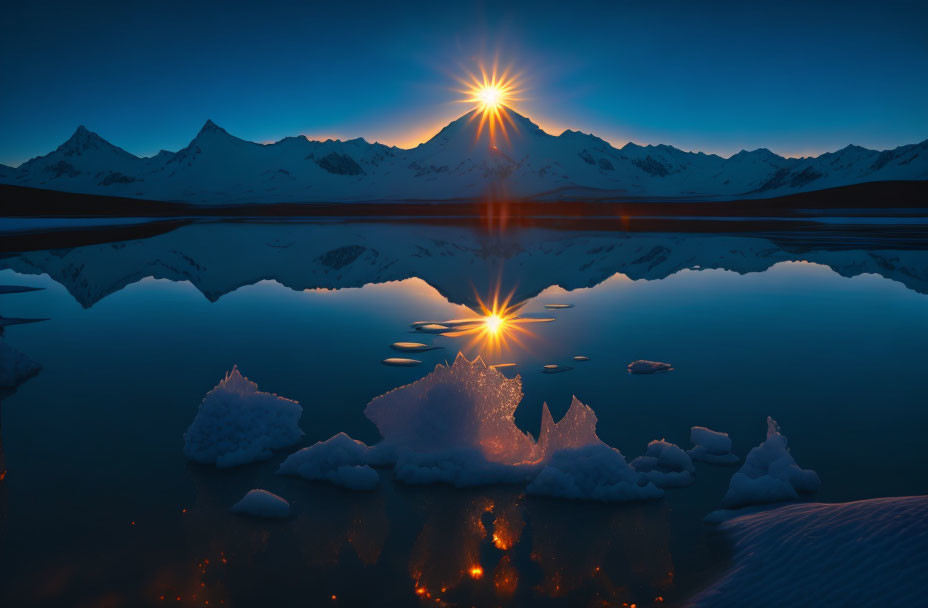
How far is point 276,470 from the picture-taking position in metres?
6.93

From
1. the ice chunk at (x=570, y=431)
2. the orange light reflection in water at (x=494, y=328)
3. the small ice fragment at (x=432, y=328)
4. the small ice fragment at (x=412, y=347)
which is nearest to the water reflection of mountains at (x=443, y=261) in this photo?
the orange light reflection in water at (x=494, y=328)

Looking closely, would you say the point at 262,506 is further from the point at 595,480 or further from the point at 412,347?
the point at 412,347

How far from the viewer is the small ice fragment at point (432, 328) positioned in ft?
45.4

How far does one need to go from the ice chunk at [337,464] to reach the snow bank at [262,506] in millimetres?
683

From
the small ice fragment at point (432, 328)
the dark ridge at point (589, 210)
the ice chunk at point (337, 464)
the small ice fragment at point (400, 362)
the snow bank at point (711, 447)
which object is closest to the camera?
the ice chunk at point (337, 464)

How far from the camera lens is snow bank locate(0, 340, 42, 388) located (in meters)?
10.1

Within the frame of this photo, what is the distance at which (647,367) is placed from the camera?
34.7ft

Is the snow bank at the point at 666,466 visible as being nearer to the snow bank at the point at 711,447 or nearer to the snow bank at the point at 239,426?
the snow bank at the point at 711,447

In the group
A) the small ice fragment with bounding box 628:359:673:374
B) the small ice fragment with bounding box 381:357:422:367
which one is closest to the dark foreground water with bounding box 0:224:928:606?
the small ice fragment with bounding box 628:359:673:374

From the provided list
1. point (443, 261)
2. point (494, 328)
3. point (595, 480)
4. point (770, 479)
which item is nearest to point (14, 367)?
point (494, 328)

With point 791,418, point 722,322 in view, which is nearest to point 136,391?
point 791,418

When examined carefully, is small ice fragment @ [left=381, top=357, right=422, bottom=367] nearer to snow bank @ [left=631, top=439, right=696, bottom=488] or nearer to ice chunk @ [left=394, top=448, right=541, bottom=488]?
ice chunk @ [left=394, top=448, right=541, bottom=488]

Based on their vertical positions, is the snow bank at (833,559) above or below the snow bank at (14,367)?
above

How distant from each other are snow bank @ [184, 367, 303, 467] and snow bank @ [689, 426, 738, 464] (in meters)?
4.74
